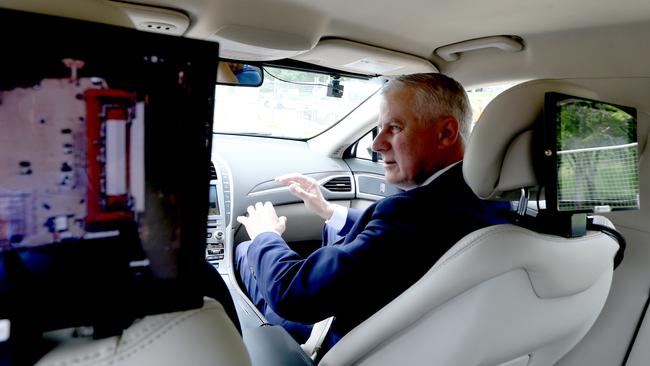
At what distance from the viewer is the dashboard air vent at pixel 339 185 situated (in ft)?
10.1

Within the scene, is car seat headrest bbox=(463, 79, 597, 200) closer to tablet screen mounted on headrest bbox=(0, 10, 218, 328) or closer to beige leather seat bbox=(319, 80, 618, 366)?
beige leather seat bbox=(319, 80, 618, 366)

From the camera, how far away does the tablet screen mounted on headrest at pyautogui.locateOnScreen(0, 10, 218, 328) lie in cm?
53

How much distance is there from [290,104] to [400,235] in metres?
2.05

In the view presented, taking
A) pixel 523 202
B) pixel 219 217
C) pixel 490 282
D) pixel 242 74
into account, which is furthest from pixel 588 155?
pixel 219 217

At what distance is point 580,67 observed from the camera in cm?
182

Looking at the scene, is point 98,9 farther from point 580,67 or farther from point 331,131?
point 331,131

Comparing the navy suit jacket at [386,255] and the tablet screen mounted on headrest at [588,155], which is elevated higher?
the tablet screen mounted on headrest at [588,155]

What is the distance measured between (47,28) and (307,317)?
3.61 feet

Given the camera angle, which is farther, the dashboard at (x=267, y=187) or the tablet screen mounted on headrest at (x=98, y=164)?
the dashboard at (x=267, y=187)

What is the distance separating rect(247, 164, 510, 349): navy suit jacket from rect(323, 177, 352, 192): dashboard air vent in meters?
1.62

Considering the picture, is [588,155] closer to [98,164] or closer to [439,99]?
[439,99]

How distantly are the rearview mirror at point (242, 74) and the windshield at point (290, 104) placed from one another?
1.06ft

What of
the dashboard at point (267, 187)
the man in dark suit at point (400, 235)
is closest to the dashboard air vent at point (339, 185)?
the dashboard at point (267, 187)

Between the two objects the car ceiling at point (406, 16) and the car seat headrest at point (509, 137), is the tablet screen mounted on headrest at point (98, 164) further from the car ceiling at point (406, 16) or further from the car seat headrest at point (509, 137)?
the car ceiling at point (406, 16)
